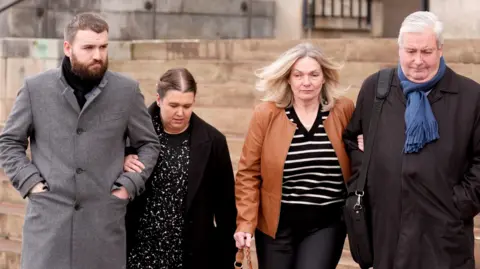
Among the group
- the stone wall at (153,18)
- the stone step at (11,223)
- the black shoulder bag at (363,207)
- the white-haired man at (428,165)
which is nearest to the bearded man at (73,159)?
the black shoulder bag at (363,207)

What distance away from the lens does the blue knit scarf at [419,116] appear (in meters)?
4.02

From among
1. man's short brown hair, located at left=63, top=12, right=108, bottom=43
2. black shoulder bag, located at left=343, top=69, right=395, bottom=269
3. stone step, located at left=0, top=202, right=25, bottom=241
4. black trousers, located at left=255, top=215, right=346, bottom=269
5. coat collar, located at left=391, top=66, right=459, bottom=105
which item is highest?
man's short brown hair, located at left=63, top=12, right=108, bottom=43

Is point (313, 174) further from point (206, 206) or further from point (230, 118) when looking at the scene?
point (230, 118)

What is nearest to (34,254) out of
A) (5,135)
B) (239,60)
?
(5,135)

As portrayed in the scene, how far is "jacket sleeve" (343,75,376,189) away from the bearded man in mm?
985

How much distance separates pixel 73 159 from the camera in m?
4.16

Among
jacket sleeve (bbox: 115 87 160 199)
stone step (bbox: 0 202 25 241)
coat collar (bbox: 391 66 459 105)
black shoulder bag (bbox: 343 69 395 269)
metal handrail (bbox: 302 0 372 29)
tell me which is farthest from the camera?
metal handrail (bbox: 302 0 372 29)

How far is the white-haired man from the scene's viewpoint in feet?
13.3

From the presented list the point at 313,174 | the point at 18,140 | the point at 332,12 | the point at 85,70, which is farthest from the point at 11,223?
the point at 332,12

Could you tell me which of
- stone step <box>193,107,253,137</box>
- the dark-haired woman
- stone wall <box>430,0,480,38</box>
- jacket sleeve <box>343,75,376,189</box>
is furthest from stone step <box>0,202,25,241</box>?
stone wall <box>430,0,480,38</box>

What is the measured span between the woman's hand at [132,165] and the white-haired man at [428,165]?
109cm

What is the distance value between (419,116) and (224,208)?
1.19 metres

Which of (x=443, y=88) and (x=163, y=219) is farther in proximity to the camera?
(x=163, y=219)

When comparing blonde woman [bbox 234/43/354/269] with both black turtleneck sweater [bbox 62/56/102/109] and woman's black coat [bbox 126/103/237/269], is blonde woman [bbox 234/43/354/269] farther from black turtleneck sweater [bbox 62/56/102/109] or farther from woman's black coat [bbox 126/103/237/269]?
black turtleneck sweater [bbox 62/56/102/109]
